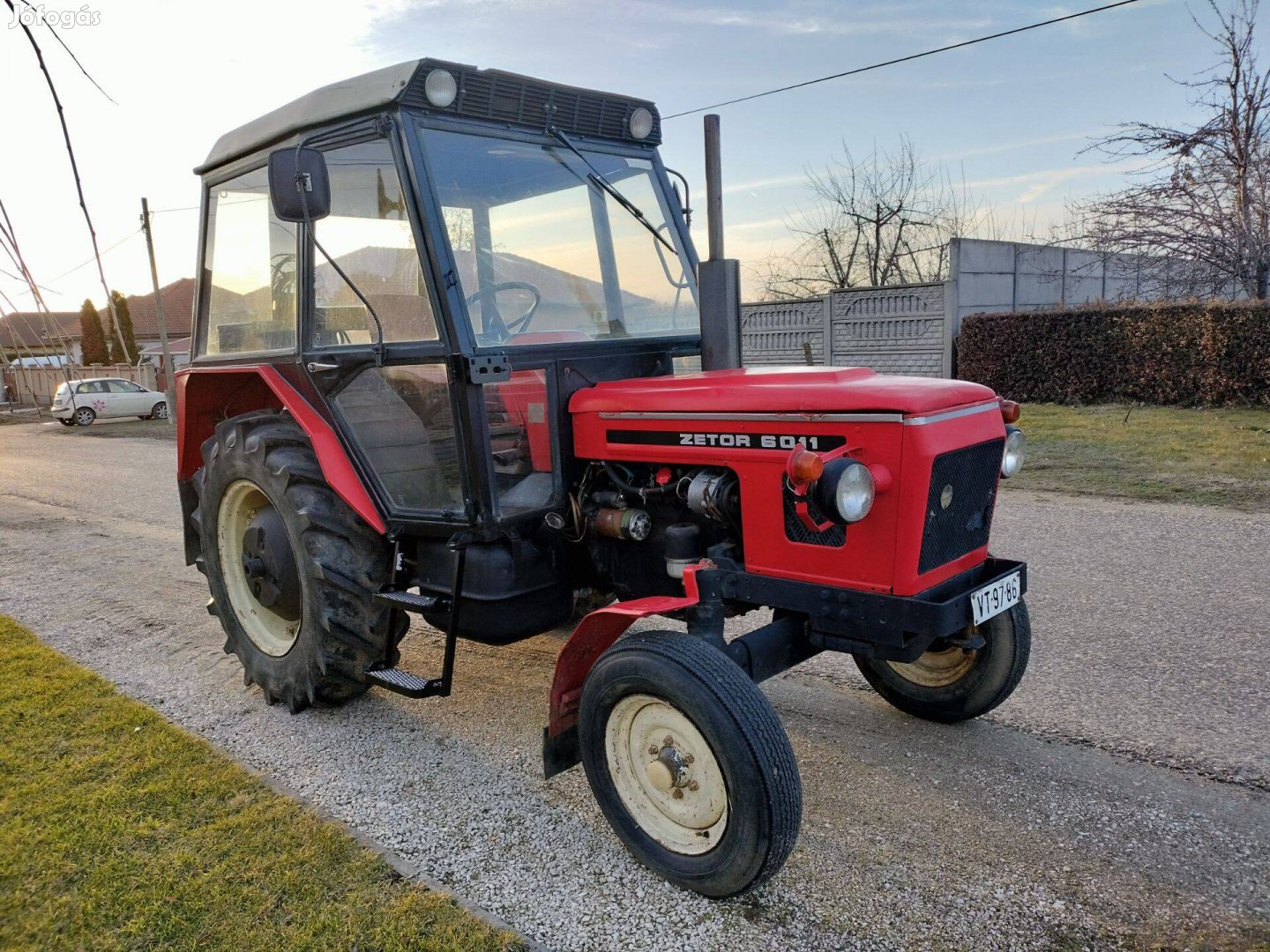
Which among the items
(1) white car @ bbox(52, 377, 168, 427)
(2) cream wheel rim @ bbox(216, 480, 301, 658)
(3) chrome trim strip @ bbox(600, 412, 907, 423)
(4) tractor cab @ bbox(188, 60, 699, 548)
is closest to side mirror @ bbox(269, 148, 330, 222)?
(4) tractor cab @ bbox(188, 60, 699, 548)

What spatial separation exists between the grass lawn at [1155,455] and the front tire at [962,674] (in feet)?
15.2

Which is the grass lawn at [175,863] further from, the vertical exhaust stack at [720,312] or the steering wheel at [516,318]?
the vertical exhaust stack at [720,312]

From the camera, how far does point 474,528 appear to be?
3258 millimetres

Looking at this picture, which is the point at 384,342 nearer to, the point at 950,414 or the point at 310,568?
the point at 310,568

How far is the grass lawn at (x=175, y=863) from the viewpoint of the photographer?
244cm

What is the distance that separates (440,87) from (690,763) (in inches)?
91.3

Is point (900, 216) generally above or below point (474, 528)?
above

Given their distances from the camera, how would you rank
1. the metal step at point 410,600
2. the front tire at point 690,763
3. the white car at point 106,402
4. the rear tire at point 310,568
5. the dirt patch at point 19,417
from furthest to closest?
1. the dirt patch at point 19,417
2. the white car at point 106,402
3. the rear tire at point 310,568
4. the metal step at point 410,600
5. the front tire at point 690,763

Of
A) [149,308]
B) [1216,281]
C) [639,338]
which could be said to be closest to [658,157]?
[639,338]

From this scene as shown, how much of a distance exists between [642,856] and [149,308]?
171 ft

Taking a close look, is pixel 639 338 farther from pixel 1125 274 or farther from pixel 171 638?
pixel 1125 274

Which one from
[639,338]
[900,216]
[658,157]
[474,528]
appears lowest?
[474,528]

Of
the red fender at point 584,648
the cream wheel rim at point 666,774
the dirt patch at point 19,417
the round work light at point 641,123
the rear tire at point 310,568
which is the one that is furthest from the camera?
the dirt patch at point 19,417

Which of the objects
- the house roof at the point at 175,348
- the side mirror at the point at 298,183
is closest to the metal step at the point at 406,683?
the side mirror at the point at 298,183
